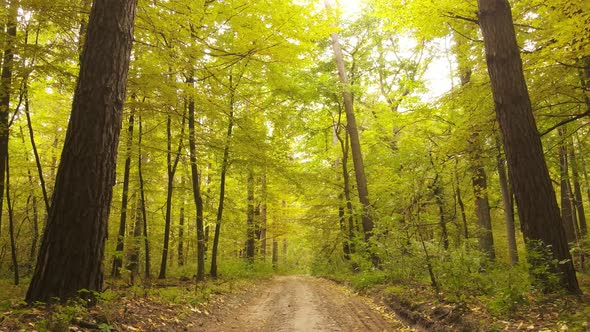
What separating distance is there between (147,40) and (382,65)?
523 inches

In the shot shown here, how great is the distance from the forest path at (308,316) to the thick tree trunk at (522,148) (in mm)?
2561

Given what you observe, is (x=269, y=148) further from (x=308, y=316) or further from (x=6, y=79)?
(x=6, y=79)

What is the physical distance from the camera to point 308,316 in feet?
23.0

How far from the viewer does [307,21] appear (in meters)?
8.18

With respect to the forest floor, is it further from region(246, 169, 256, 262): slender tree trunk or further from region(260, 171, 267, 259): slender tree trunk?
region(246, 169, 256, 262): slender tree trunk

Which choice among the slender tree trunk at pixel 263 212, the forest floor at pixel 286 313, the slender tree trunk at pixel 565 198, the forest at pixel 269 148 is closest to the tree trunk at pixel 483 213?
the forest at pixel 269 148

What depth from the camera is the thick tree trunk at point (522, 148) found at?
18.0 ft

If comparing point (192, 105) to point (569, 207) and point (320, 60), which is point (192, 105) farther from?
point (569, 207)

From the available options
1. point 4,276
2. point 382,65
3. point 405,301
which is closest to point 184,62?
point 405,301

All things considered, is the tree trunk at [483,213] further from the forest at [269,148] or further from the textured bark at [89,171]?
the textured bark at [89,171]

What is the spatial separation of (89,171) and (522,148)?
6559mm

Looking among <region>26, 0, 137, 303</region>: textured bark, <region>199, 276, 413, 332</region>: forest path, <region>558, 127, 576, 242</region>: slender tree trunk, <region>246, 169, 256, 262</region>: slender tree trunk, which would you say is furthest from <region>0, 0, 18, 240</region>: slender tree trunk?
<region>558, 127, 576, 242</region>: slender tree trunk

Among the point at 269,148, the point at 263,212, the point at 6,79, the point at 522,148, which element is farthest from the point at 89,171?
the point at 263,212

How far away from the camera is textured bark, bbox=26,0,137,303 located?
14.2 ft
